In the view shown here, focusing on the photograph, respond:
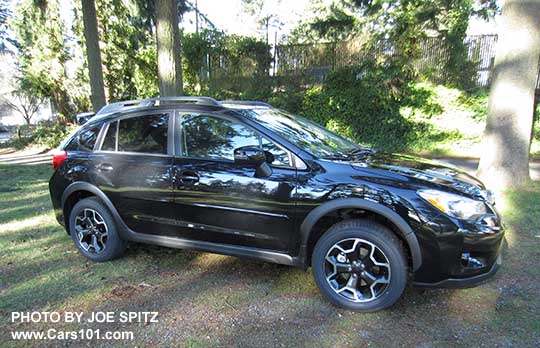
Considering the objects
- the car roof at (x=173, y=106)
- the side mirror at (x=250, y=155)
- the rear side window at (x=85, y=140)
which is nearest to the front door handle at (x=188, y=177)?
the side mirror at (x=250, y=155)

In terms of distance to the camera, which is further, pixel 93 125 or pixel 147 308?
pixel 93 125

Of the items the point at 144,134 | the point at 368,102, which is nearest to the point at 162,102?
the point at 144,134

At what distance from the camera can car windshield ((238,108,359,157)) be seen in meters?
3.21

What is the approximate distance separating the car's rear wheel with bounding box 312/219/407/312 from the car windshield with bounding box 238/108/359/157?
725 mm

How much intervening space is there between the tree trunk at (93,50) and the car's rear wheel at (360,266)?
9.26m

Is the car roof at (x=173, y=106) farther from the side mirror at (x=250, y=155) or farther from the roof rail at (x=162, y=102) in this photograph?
the side mirror at (x=250, y=155)

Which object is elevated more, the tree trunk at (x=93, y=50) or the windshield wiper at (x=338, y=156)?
the tree trunk at (x=93, y=50)

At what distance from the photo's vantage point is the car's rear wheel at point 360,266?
8.84ft

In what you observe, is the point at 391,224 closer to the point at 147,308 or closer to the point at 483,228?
the point at 483,228

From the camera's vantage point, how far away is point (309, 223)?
9.38 ft

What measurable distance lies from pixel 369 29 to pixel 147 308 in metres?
11.6

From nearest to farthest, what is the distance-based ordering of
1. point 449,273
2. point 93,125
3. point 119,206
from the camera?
1. point 449,273
2. point 119,206
3. point 93,125

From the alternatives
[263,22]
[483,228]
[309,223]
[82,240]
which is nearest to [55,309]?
[82,240]

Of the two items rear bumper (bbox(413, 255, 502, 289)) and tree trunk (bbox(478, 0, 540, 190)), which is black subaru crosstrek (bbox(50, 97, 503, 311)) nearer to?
rear bumper (bbox(413, 255, 502, 289))
